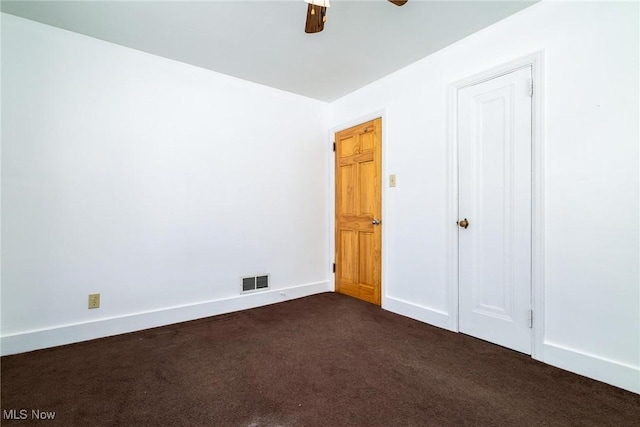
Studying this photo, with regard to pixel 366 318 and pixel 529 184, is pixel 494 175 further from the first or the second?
pixel 366 318

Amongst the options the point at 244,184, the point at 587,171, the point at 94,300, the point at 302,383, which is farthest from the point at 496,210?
the point at 94,300

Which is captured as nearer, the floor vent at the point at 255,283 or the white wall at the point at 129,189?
the white wall at the point at 129,189

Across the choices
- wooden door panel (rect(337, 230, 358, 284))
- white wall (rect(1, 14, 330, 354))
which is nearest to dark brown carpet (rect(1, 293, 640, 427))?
white wall (rect(1, 14, 330, 354))

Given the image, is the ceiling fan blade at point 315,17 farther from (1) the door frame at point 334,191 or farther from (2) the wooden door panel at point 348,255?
(2) the wooden door panel at point 348,255

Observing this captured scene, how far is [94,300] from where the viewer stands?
2398 millimetres

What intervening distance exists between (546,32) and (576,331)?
2.01 meters

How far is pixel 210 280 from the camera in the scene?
294 cm

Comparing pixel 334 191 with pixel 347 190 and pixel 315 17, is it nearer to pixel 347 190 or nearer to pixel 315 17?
pixel 347 190

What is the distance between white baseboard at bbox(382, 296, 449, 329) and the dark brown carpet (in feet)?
0.39

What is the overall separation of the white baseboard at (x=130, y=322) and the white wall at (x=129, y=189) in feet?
A: 0.04

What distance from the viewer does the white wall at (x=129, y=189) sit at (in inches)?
86.4

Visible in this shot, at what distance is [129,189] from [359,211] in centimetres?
237

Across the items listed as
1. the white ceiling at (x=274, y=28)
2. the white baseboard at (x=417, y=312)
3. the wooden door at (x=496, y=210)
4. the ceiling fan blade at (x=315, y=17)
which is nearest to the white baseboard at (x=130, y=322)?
the white baseboard at (x=417, y=312)

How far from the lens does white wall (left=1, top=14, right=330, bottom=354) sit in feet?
7.20
